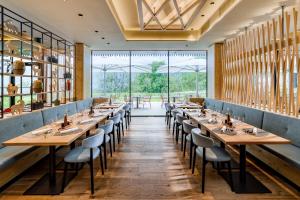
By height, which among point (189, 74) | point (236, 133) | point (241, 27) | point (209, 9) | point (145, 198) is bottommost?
point (145, 198)

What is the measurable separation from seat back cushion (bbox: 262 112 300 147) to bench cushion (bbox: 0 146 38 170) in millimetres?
3965

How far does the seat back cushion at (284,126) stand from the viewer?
349 centimetres

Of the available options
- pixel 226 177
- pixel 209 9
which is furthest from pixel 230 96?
pixel 226 177

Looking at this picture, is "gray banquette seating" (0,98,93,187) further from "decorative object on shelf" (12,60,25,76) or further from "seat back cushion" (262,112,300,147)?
"seat back cushion" (262,112,300,147)

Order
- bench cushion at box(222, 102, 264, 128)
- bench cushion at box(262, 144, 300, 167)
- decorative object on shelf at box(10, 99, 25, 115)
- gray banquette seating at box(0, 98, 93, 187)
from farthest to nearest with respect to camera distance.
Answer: bench cushion at box(222, 102, 264, 128) → decorative object on shelf at box(10, 99, 25, 115) → gray banquette seating at box(0, 98, 93, 187) → bench cushion at box(262, 144, 300, 167)

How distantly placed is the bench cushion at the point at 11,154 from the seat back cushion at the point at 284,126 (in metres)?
3.97

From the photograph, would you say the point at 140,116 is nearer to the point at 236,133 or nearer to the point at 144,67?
the point at 144,67

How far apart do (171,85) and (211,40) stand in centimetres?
319

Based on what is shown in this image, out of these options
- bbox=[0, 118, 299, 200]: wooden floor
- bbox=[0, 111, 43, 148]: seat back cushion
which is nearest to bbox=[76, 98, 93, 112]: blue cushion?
bbox=[0, 111, 43, 148]: seat back cushion

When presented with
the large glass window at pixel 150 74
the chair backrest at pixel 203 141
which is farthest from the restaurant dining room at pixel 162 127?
the large glass window at pixel 150 74

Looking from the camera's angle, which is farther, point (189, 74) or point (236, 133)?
point (189, 74)

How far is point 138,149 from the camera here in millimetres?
5047

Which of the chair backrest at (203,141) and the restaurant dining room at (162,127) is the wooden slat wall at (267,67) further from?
the chair backrest at (203,141)

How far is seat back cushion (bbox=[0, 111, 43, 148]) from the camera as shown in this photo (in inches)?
135
